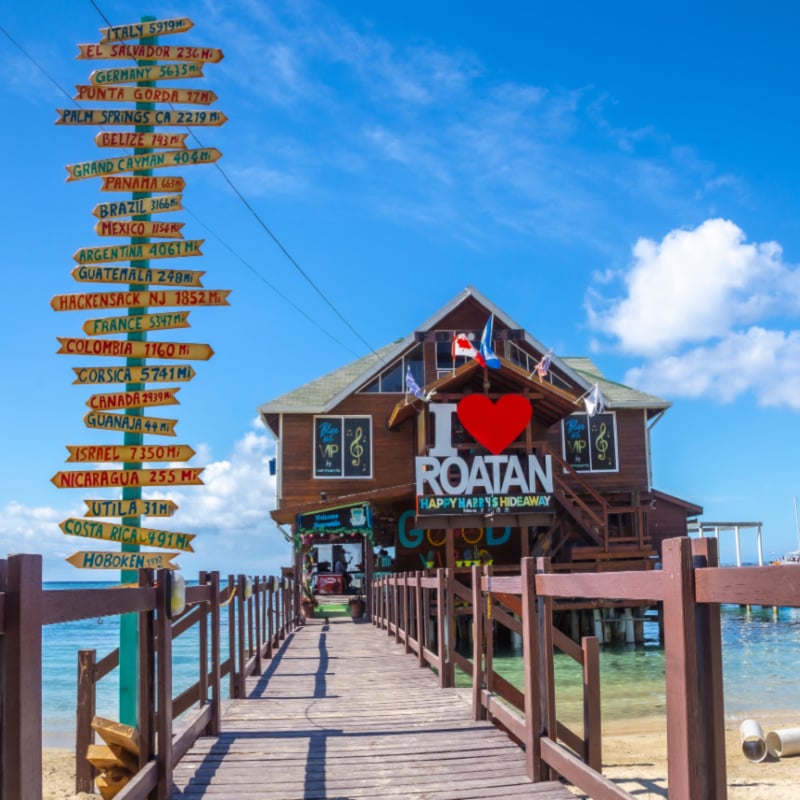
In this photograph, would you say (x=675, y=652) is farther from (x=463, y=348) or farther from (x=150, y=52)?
(x=463, y=348)

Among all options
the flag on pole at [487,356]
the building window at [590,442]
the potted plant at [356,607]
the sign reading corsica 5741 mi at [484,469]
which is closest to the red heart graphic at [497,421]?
the sign reading corsica 5741 mi at [484,469]

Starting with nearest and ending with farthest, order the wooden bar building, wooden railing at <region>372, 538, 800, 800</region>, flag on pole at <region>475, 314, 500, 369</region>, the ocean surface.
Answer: wooden railing at <region>372, 538, 800, 800</region> → the ocean surface → flag on pole at <region>475, 314, 500, 369</region> → the wooden bar building

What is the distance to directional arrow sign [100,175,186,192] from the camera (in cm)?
945

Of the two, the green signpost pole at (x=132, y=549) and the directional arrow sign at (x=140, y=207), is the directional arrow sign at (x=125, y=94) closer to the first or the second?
the green signpost pole at (x=132, y=549)

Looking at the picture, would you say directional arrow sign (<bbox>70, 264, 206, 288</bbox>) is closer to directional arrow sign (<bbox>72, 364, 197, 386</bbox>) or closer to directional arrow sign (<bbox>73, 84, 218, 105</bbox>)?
directional arrow sign (<bbox>72, 364, 197, 386</bbox>)

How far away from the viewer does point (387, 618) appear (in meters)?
19.3

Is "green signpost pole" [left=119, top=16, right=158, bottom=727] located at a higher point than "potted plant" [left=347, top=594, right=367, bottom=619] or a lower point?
higher

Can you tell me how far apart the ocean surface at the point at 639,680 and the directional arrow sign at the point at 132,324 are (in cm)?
291

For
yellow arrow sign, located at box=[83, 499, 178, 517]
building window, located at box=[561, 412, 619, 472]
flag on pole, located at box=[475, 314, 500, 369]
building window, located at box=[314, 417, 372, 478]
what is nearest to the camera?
yellow arrow sign, located at box=[83, 499, 178, 517]

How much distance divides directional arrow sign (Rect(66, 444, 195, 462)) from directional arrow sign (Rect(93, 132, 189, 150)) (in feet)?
10.3

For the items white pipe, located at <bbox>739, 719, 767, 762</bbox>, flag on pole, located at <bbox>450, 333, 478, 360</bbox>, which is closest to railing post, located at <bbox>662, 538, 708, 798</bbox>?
white pipe, located at <bbox>739, 719, 767, 762</bbox>

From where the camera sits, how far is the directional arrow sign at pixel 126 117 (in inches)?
379

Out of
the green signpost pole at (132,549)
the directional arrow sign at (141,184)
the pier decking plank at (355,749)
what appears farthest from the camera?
the directional arrow sign at (141,184)

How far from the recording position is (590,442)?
29.6m
